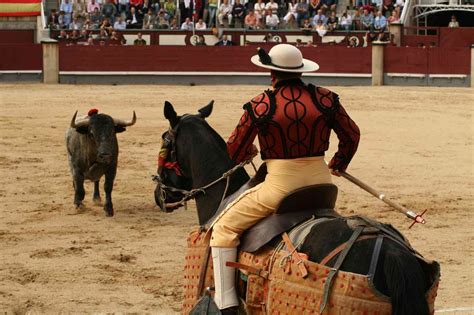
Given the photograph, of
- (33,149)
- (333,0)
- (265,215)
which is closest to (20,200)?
(33,149)

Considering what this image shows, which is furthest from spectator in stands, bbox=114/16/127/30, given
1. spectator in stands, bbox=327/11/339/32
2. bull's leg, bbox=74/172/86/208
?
bull's leg, bbox=74/172/86/208

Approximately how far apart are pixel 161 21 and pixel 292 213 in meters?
22.8

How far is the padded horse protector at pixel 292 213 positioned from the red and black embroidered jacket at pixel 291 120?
0.53ft

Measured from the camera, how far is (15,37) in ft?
90.1

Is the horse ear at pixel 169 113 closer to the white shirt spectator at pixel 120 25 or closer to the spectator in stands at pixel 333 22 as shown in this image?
the spectator in stands at pixel 333 22

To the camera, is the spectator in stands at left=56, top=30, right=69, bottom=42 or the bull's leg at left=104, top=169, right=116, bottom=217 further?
the spectator in stands at left=56, top=30, right=69, bottom=42

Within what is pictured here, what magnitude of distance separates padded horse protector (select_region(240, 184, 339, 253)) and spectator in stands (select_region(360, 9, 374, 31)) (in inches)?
857

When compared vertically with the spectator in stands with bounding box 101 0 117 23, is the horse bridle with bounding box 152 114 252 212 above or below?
below

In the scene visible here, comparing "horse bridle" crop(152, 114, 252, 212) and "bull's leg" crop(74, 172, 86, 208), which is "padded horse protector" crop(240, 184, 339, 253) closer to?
"horse bridle" crop(152, 114, 252, 212)

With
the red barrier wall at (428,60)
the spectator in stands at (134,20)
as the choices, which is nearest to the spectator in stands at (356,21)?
the red barrier wall at (428,60)

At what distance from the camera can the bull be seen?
10883mm

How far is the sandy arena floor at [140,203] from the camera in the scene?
25.7 ft

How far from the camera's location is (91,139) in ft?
36.3

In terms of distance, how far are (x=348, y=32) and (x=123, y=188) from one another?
48.5ft
